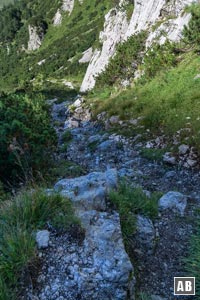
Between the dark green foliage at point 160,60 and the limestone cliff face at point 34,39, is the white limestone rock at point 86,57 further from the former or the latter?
the dark green foliage at point 160,60

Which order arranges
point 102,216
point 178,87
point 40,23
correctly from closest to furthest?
point 102,216
point 178,87
point 40,23

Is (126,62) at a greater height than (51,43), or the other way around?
(126,62)

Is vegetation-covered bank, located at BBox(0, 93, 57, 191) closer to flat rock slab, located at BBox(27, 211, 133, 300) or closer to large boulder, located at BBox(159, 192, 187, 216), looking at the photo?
large boulder, located at BBox(159, 192, 187, 216)

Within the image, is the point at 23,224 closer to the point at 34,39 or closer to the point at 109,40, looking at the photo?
the point at 109,40

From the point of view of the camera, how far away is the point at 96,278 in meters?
5.64

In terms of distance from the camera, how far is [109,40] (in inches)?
2000

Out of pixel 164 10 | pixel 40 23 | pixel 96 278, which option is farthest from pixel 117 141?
pixel 40 23

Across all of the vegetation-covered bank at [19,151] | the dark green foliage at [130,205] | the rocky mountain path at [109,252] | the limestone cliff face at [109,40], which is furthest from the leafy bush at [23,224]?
the limestone cliff face at [109,40]

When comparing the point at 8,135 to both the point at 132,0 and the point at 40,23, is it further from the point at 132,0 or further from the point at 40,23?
the point at 40,23

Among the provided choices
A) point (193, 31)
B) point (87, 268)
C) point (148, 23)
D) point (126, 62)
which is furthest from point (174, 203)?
point (148, 23)

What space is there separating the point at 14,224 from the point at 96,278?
1.73m

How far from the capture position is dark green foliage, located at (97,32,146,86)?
30.2 meters

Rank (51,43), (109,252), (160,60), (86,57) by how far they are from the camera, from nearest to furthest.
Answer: (109,252) → (160,60) → (86,57) → (51,43)
